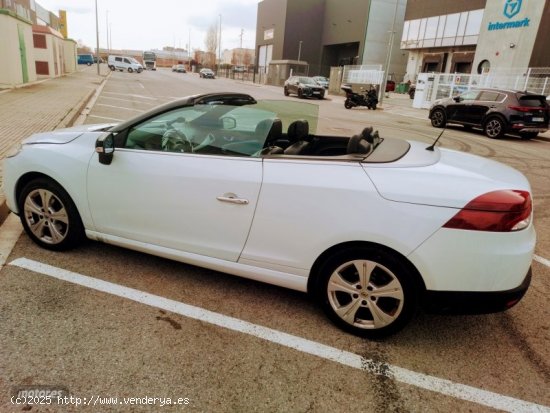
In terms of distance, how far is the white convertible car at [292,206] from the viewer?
94.6 inches

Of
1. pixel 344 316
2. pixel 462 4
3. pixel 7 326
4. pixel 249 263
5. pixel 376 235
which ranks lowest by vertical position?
pixel 7 326

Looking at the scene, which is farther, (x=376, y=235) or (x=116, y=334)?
(x=116, y=334)

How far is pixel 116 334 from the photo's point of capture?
2639 millimetres

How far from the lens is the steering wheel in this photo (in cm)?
320

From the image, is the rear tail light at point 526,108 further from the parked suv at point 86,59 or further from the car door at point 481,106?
the parked suv at point 86,59

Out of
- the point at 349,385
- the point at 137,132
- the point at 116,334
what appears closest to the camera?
the point at 349,385

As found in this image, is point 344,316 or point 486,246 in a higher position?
point 486,246

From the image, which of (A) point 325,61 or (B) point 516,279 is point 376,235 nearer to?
(B) point 516,279

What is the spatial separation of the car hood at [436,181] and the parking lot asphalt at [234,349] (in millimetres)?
992

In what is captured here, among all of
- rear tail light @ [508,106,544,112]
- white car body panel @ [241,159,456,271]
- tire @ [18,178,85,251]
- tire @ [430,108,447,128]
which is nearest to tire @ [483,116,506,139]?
rear tail light @ [508,106,544,112]

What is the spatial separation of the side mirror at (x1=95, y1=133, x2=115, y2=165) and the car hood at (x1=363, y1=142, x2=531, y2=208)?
193 cm

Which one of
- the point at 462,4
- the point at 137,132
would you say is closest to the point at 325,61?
the point at 462,4

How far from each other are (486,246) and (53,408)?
7.93 ft

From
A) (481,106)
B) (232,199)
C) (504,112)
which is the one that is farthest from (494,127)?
(232,199)
